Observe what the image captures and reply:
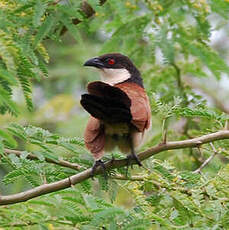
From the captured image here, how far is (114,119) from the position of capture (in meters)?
2.91

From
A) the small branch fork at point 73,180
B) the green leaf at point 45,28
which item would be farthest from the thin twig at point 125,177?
the green leaf at point 45,28

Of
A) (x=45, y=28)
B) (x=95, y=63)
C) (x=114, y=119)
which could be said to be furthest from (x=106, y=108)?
(x=95, y=63)

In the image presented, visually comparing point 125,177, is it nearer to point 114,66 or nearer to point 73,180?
point 73,180

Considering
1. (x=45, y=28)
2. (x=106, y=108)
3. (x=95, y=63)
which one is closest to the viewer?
(x=106, y=108)

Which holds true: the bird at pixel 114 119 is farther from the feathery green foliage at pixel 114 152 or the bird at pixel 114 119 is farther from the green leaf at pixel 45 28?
the green leaf at pixel 45 28

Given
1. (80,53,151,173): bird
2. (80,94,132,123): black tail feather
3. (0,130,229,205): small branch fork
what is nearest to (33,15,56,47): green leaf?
(80,53,151,173): bird

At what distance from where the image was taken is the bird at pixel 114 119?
8.96 feet

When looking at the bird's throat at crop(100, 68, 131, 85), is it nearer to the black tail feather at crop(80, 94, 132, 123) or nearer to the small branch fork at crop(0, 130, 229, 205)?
the black tail feather at crop(80, 94, 132, 123)

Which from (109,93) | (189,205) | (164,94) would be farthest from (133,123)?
(164,94)

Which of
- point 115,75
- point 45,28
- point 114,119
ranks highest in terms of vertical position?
point 45,28

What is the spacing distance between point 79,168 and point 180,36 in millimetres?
1886

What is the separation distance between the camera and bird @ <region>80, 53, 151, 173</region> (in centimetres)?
273

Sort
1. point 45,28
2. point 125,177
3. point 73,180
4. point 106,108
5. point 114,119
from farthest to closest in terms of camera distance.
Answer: point 45,28 < point 125,177 < point 114,119 < point 106,108 < point 73,180

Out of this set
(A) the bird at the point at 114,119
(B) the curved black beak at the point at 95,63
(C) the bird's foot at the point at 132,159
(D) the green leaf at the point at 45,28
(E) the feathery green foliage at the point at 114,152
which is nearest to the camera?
(E) the feathery green foliage at the point at 114,152
